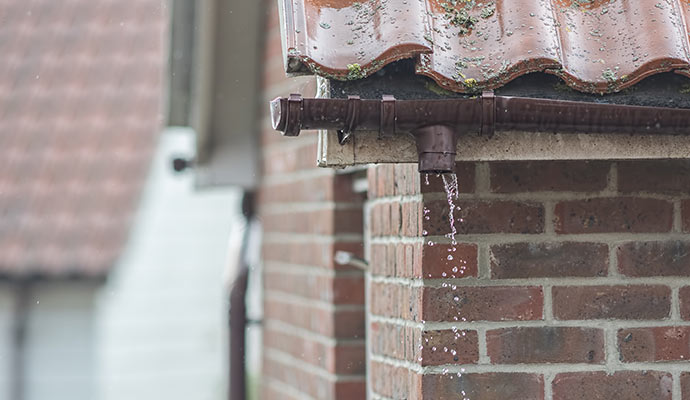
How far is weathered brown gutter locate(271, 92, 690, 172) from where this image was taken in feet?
6.14

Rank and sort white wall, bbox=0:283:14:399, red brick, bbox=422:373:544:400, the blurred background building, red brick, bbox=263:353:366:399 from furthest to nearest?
white wall, bbox=0:283:14:399 → the blurred background building → red brick, bbox=263:353:366:399 → red brick, bbox=422:373:544:400

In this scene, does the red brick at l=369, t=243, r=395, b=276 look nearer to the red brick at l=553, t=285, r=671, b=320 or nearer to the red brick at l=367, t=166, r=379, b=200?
the red brick at l=367, t=166, r=379, b=200

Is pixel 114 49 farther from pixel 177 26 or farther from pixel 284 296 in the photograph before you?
pixel 284 296

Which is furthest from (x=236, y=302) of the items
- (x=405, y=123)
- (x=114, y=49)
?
(x=114, y=49)

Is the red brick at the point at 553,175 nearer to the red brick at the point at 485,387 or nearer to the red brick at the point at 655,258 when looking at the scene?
the red brick at the point at 655,258

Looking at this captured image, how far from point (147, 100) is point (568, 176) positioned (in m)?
7.04

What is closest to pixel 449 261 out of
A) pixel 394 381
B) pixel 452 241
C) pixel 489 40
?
pixel 452 241

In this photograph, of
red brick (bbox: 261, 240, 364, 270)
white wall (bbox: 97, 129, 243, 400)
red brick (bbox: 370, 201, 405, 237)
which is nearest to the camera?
red brick (bbox: 370, 201, 405, 237)

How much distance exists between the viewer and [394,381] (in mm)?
2455

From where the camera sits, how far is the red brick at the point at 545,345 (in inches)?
87.2

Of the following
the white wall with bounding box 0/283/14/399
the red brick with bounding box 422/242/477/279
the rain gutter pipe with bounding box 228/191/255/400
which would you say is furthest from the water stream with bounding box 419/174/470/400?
the white wall with bounding box 0/283/14/399

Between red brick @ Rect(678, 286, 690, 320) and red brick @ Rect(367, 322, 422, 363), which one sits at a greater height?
red brick @ Rect(678, 286, 690, 320)

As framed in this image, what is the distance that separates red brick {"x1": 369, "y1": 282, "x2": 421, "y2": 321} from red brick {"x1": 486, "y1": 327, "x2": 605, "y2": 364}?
0.54ft

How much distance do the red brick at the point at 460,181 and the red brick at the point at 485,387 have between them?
36cm
